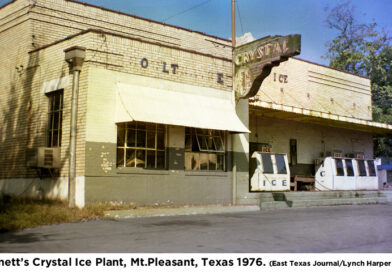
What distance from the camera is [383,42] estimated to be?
126ft

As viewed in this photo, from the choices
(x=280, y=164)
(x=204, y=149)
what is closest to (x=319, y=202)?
(x=280, y=164)

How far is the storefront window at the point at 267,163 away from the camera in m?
18.2

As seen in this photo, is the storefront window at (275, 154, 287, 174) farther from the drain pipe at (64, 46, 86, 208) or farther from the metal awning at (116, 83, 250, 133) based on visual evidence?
the drain pipe at (64, 46, 86, 208)

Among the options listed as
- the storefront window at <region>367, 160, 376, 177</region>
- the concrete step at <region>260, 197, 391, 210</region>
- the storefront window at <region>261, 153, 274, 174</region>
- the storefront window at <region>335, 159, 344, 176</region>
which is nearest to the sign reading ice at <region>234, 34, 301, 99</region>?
the storefront window at <region>261, 153, 274, 174</region>

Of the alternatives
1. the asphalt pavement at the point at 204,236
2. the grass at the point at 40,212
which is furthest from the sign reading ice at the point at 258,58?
the grass at the point at 40,212

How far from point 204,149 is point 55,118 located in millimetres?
5024

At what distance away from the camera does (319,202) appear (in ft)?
63.2

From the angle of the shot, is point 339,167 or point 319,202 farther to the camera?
point 339,167

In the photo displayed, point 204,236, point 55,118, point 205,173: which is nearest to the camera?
point 204,236

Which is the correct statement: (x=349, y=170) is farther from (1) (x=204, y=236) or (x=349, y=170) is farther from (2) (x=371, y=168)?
(1) (x=204, y=236)

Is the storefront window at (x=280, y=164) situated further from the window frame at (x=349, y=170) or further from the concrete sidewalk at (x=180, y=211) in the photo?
the window frame at (x=349, y=170)

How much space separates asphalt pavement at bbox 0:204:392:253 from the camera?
7535mm

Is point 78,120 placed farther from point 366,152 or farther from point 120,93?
point 366,152

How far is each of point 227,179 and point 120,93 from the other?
5229mm
